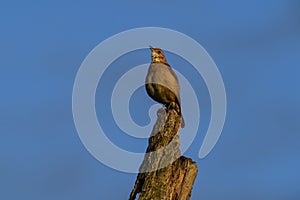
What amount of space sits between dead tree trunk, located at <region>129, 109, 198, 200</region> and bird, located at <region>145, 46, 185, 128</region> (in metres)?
5.32

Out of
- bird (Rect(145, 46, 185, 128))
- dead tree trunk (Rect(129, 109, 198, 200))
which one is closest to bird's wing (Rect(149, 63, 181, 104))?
bird (Rect(145, 46, 185, 128))

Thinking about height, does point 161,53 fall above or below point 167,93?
above

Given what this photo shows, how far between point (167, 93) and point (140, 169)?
655 cm

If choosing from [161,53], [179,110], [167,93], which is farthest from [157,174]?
[161,53]

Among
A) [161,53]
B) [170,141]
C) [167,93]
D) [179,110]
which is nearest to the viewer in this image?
[170,141]

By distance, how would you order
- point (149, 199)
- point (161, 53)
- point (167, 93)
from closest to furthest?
point (149, 199)
point (167, 93)
point (161, 53)

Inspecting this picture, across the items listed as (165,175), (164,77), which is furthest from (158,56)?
(165,175)

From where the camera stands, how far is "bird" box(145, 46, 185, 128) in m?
21.4

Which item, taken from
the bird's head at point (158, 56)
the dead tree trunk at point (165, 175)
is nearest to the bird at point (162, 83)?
the bird's head at point (158, 56)

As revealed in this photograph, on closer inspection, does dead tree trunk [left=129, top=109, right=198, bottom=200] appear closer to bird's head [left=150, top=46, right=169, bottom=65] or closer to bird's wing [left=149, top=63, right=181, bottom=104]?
bird's wing [left=149, top=63, right=181, bottom=104]

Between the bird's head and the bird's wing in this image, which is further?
the bird's head

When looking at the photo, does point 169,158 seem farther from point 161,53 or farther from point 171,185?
point 161,53

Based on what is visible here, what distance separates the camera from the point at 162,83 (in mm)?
21922

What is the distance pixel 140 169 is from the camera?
50.3ft
